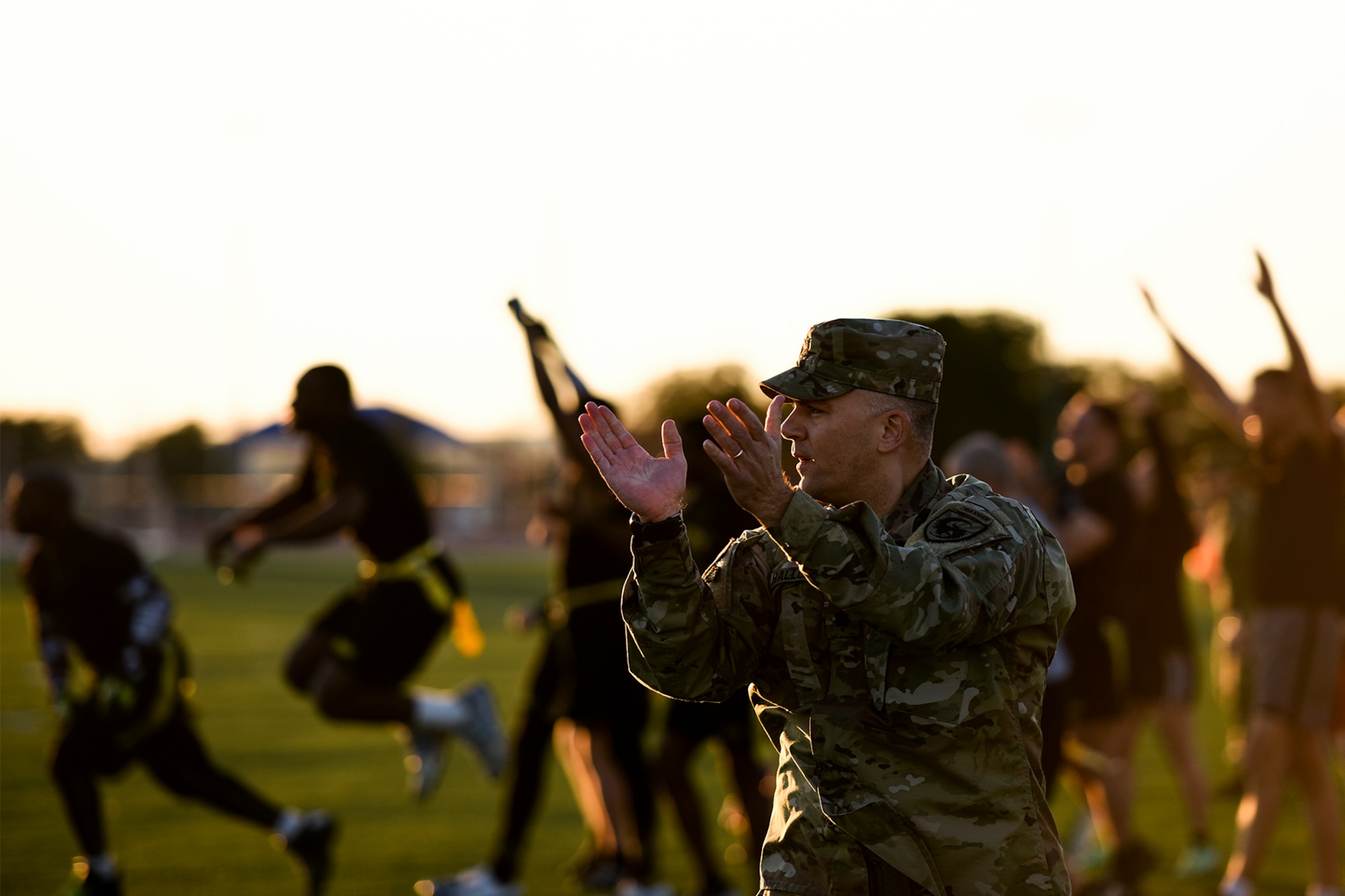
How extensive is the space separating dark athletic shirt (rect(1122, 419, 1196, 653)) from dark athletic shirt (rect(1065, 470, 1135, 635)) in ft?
1.93

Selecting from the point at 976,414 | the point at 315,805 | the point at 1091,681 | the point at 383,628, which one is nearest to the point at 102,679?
the point at 383,628

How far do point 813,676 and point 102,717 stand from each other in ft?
14.8

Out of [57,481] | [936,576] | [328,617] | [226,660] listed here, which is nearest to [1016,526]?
[936,576]

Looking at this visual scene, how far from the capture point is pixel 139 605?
6.44 m

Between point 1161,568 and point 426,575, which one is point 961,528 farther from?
point 1161,568

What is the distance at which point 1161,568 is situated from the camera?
24.7ft

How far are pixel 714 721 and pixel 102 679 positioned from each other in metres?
2.64

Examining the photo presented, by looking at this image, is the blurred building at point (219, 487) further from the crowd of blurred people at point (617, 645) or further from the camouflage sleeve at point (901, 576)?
the camouflage sleeve at point (901, 576)

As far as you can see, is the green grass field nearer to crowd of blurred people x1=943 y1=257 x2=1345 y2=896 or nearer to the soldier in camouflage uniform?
crowd of blurred people x1=943 y1=257 x2=1345 y2=896

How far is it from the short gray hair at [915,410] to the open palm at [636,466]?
1.26 ft

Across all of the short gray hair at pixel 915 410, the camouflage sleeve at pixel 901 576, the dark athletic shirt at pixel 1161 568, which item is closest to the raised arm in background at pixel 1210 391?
the dark athletic shirt at pixel 1161 568

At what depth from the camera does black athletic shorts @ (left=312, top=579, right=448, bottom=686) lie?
6.59m

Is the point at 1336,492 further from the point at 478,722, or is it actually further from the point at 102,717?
the point at 102,717

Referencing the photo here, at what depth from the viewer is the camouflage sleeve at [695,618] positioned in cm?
278
